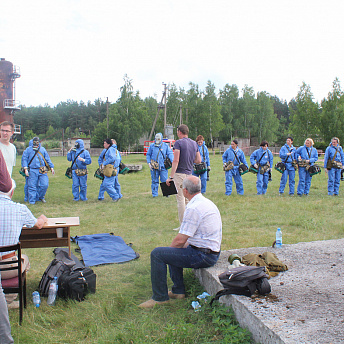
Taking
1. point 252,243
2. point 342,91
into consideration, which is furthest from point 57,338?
point 342,91

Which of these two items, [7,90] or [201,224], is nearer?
[201,224]

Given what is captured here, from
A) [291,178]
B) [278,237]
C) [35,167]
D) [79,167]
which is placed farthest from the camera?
[291,178]

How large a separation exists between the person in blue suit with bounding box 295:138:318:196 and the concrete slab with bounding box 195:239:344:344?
6631 millimetres

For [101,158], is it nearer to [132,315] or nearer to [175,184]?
[175,184]

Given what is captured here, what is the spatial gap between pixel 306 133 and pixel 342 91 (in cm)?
558

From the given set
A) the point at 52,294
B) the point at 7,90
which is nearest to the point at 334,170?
the point at 52,294

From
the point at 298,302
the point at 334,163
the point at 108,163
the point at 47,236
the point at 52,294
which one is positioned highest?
the point at 108,163

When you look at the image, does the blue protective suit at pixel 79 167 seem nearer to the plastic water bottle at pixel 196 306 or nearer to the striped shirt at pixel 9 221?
the striped shirt at pixel 9 221

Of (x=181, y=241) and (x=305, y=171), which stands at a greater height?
(x=305, y=171)

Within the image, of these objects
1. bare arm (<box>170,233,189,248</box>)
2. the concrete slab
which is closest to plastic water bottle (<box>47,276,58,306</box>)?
bare arm (<box>170,233,189,248</box>)

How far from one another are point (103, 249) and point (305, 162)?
25.3ft

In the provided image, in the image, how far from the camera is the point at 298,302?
124 inches

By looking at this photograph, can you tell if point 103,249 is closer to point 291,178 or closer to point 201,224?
point 201,224

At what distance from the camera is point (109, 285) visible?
14.0 feet
